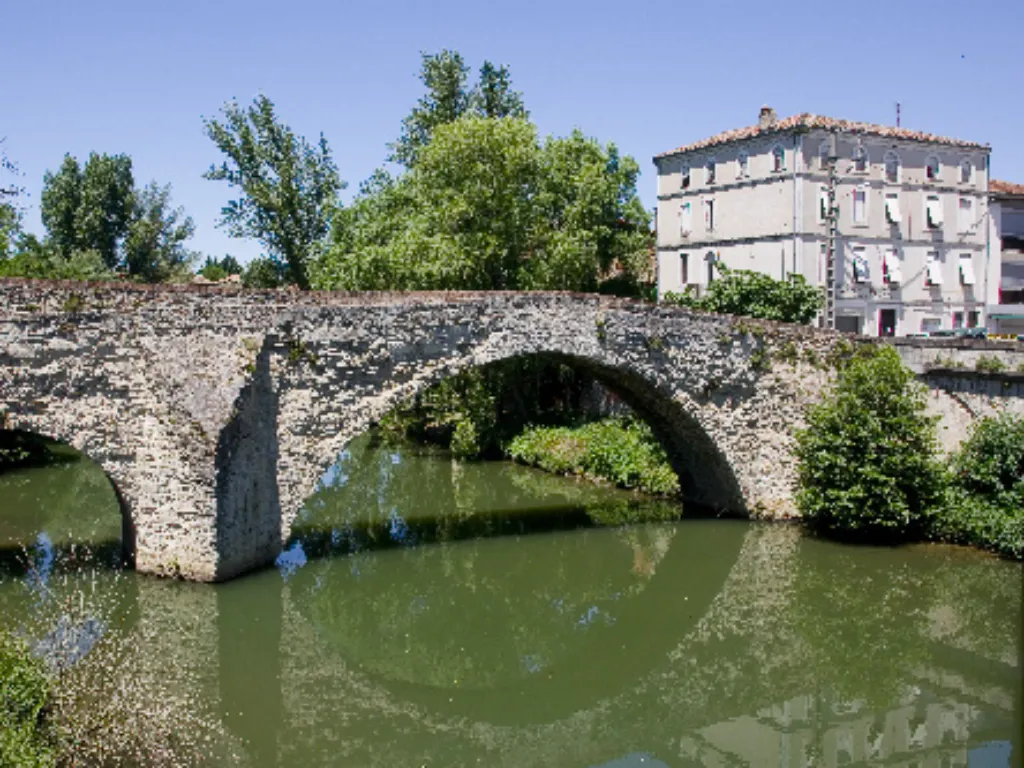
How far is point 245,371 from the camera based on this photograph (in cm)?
1331

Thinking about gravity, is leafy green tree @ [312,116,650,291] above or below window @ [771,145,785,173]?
below

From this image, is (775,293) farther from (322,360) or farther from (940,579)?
(322,360)

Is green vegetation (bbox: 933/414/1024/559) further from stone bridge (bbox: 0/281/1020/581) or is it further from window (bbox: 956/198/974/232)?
window (bbox: 956/198/974/232)

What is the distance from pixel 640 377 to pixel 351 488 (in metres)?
9.11

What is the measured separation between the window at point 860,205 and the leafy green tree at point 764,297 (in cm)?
570

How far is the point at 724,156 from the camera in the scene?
102 feet

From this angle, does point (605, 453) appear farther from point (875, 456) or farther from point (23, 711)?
point (23, 711)

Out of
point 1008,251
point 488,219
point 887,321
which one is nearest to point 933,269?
point 887,321

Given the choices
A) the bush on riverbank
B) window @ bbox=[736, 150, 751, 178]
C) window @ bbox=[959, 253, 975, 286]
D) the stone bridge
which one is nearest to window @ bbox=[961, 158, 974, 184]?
window @ bbox=[959, 253, 975, 286]

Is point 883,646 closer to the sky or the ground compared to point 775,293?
closer to the ground

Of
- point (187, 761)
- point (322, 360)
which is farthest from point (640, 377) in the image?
point (187, 761)

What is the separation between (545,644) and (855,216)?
21590 millimetres

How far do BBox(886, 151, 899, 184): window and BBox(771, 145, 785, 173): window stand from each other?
12.1 ft

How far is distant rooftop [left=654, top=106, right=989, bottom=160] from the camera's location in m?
28.7
